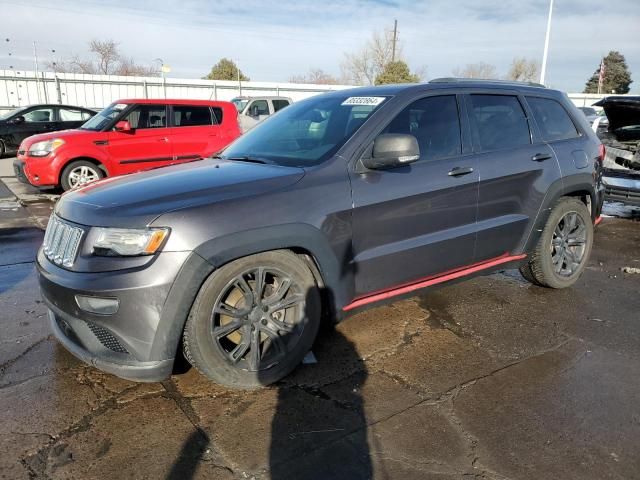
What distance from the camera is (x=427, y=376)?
320 centimetres

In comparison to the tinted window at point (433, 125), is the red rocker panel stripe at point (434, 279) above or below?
below

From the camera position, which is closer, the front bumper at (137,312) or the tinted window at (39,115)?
the front bumper at (137,312)

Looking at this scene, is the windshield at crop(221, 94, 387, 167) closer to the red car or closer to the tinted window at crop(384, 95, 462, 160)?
the tinted window at crop(384, 95, 462, 160)

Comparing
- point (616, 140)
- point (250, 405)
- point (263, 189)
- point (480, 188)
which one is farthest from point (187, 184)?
point (616, 140)

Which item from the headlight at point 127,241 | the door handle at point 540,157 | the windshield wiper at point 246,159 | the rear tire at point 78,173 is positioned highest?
the windshield wiper at point 246,159

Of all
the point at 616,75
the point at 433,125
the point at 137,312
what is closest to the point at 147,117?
the point at 433,125

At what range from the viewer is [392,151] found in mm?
3162

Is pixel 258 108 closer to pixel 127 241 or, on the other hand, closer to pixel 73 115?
pixel 73 115

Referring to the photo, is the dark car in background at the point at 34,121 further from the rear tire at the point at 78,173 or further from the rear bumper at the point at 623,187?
the rear bumper at the point at 623,187

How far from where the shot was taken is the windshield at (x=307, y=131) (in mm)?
3385

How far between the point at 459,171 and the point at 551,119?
1.49 m

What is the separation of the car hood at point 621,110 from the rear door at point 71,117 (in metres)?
13.1

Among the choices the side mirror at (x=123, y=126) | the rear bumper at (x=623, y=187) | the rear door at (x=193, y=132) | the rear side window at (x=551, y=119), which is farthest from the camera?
the rear door at (x=193, y=132)

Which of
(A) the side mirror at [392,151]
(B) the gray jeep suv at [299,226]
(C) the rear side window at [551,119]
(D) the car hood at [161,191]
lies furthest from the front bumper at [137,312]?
(C) the rear side window at [551,119]
